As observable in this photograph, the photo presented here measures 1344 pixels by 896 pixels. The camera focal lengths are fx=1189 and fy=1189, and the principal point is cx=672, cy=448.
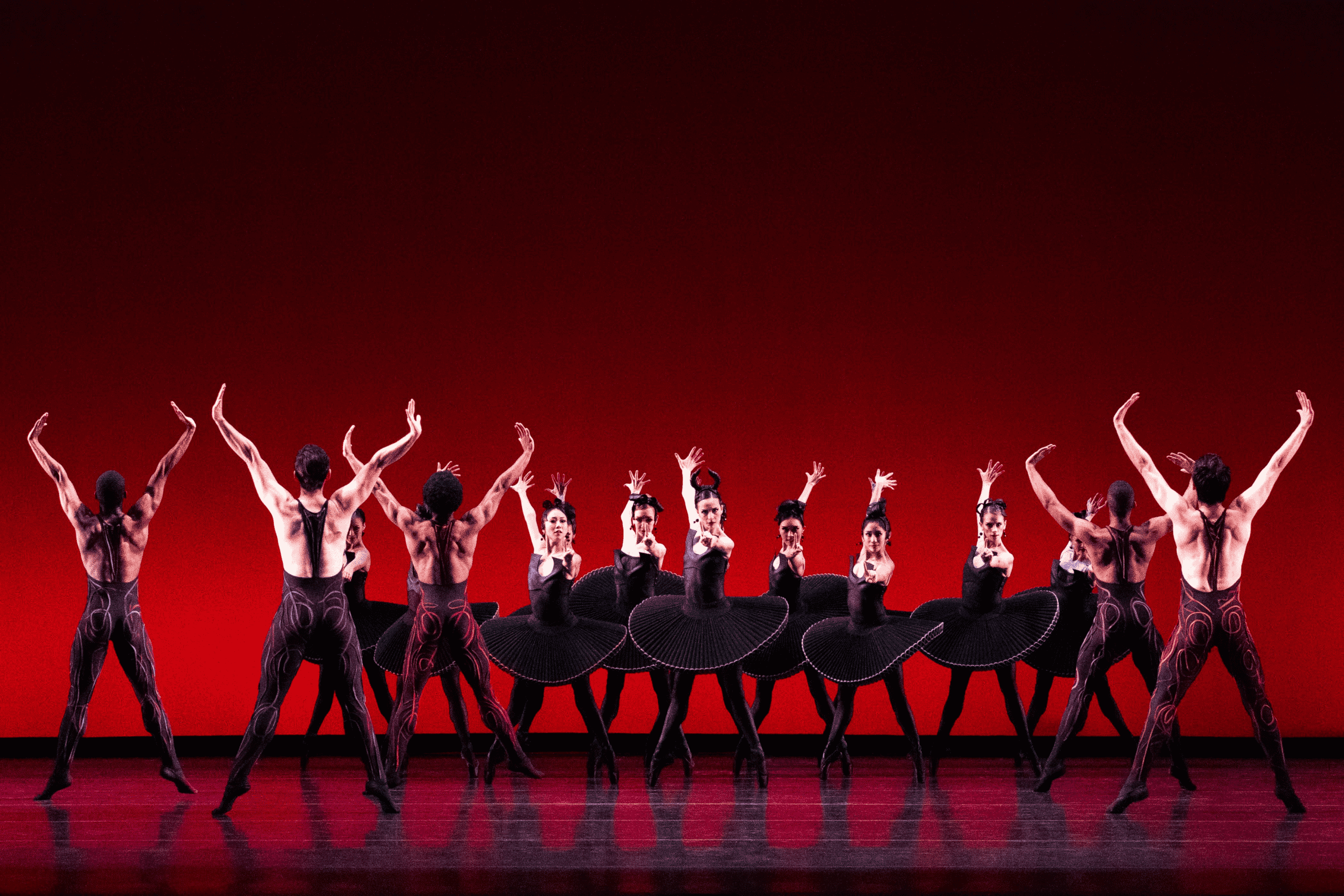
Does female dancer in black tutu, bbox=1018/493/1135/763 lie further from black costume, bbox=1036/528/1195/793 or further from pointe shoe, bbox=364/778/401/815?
pointe shoe, bbox=364/778/401/815

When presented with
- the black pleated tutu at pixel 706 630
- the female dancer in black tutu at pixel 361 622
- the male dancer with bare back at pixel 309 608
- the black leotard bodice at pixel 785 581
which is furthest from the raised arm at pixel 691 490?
the female dancer in black tutu at pixel 361 622

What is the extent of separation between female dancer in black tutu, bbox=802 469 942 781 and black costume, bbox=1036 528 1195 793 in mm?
691

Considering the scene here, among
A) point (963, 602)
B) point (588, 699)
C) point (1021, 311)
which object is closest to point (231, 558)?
point (588, 699)

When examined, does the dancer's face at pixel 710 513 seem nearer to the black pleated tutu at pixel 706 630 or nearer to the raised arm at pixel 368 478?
the black pleated tutu at pixel 706 630

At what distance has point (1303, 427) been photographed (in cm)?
508

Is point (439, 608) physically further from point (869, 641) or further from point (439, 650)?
point (869, 641)

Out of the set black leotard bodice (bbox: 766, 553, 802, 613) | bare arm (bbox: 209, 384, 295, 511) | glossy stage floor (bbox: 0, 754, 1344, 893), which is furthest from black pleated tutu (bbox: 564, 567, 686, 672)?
bare arm (bbox: 209, 384, 295, 511)

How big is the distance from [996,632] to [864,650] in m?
0.78

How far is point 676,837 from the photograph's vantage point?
4.36 m

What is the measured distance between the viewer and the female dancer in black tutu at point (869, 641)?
231 inches

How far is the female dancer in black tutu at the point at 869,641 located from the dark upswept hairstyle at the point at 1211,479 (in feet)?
4.81

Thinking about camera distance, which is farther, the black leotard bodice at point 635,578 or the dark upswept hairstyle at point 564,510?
the black leotard bodice at point 635,578

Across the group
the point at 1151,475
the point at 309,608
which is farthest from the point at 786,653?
the point at 309,608

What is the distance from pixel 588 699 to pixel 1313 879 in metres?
3.37
